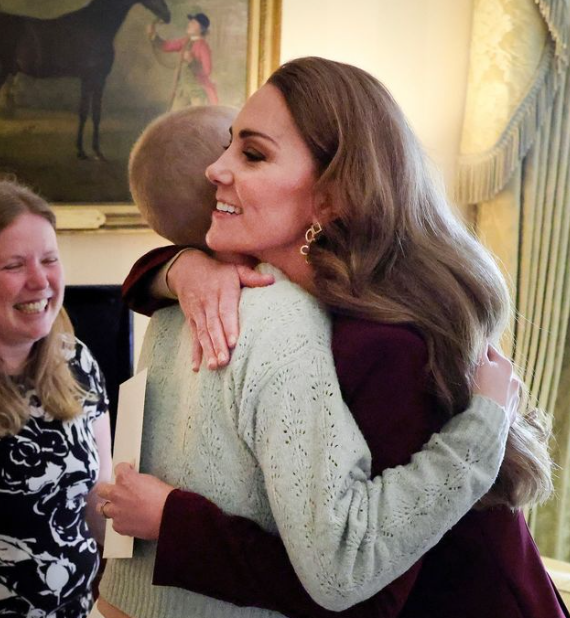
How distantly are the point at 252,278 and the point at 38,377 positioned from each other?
3.26 ft

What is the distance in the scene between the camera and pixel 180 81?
2588 mm

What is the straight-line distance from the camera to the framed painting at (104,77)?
239 centimetres

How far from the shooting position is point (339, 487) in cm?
81

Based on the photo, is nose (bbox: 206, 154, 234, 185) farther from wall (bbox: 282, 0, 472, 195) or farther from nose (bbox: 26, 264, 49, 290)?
wall (bbox: 282, 0, 472, 195)

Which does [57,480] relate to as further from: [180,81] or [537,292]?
[537,292]

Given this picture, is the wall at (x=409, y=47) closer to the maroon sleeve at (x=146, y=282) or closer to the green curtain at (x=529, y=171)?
the green curtain at (x=529, y=171)

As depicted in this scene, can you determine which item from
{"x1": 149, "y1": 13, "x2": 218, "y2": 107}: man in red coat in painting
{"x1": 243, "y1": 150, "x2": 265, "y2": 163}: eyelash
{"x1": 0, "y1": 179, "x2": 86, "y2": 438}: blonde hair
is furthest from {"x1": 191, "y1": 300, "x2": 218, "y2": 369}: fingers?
{"x1": 149, "y1": 13, "x2": 218, "y2": 107}: man in red coat in painting

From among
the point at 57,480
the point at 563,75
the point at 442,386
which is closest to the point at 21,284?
the point at 57,480

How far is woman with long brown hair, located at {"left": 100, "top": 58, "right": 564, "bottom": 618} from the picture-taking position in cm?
90

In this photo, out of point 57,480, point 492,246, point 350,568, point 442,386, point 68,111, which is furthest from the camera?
point 492,246

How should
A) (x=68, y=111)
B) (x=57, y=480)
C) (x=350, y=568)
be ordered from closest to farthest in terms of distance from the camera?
(x=350, y=568) < (x=57, y=480) < (x=68, y=111)

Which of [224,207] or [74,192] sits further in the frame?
[74,192]

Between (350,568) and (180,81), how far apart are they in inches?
84.0

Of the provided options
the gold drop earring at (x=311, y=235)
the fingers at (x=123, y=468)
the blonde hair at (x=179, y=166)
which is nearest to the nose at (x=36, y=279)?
the blonde hair at (x=179, y=166)
